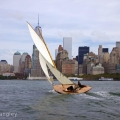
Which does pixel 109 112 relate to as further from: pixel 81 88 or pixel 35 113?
pixel 81 88

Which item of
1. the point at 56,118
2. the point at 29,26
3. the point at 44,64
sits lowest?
the point at 56,118

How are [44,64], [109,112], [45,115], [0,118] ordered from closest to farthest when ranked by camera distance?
1. [0,118]
2. [45,115]
3. [109,112]
4. [44,64]

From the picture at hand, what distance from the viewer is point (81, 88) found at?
5275cm

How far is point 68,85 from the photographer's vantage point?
176 feet

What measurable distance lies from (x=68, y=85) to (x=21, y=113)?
23.4 metres

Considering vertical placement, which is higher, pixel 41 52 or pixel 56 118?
pixel 41 52

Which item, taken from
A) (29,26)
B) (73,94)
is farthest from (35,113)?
(29,26)

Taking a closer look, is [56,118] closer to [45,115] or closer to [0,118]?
[45,115]

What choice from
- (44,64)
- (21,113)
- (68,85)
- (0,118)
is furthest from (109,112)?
(44,64)

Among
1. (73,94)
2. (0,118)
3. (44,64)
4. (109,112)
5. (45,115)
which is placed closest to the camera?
(0,118)

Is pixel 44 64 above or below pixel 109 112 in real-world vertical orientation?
above

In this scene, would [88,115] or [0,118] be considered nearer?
[0,118]

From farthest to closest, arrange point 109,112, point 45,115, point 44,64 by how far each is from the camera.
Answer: point 44,64 < point 109,112 < point 45,115

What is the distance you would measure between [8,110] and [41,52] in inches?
819
